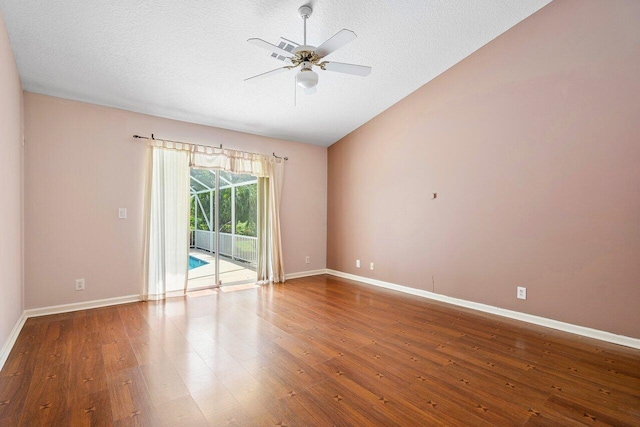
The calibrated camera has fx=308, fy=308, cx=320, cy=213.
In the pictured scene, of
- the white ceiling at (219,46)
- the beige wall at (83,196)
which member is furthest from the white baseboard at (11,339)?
the white ceiling at (219,46)

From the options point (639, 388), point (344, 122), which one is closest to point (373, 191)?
point (344, 122)

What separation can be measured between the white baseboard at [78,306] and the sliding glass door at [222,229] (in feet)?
2.92

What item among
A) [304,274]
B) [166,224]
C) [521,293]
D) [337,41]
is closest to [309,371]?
[337,41]

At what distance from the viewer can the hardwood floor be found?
186cm

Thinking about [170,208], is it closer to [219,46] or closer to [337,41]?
[219,46]

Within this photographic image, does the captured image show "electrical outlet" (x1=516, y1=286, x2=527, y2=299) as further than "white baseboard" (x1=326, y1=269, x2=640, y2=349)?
Yes

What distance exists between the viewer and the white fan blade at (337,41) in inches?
91.7

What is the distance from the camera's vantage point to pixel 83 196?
12.8ft

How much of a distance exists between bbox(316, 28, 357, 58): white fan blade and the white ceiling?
22.5 inches

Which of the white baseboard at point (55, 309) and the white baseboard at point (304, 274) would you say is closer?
the white baseboard at point (55, 309)

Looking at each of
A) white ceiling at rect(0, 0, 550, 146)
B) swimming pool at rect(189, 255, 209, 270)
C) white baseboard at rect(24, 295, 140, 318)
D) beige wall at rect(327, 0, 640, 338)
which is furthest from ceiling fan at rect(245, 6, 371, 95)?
white baseboard at rect(24, 295, 140, 318)

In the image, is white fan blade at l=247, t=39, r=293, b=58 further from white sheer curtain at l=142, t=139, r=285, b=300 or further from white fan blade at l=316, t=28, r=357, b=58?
white sheer curtain at l=142, t=139, r=285, b=300

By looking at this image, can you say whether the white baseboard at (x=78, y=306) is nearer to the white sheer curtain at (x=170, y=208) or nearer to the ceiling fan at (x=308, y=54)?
the white sheer curtain at (x=170, y=208)

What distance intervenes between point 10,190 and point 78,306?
1.71 metres
